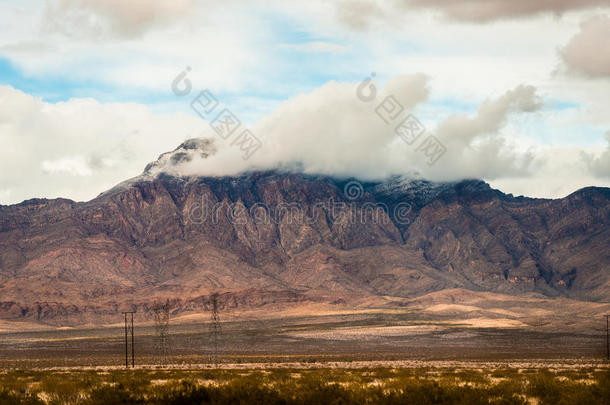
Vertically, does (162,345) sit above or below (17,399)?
below

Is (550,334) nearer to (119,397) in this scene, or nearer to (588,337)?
(588,337)

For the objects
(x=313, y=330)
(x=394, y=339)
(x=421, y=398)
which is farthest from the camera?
(x=313, y=330)

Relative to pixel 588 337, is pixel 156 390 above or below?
above

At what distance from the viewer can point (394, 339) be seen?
147m

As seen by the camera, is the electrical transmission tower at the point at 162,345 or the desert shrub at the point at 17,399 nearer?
the desert shrub at the point at 17,399

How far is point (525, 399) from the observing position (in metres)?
27.4

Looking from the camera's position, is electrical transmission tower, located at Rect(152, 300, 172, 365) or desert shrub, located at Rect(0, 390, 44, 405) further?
electrical transmission tower, located at Rect(152, 300, 172, 365)

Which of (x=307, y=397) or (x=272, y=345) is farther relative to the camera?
(x=272, y=345)

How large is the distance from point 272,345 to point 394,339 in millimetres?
27064

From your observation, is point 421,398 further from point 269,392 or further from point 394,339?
point 394,339

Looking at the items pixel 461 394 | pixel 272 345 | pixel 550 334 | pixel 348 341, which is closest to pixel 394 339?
pixel 348 341

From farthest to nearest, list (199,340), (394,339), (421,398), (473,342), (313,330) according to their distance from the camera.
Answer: (313,330) < (199,340) < (394,339) < (473,342) < (421,398)

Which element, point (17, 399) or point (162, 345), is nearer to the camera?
point (17, 399)

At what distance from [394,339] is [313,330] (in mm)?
40525
